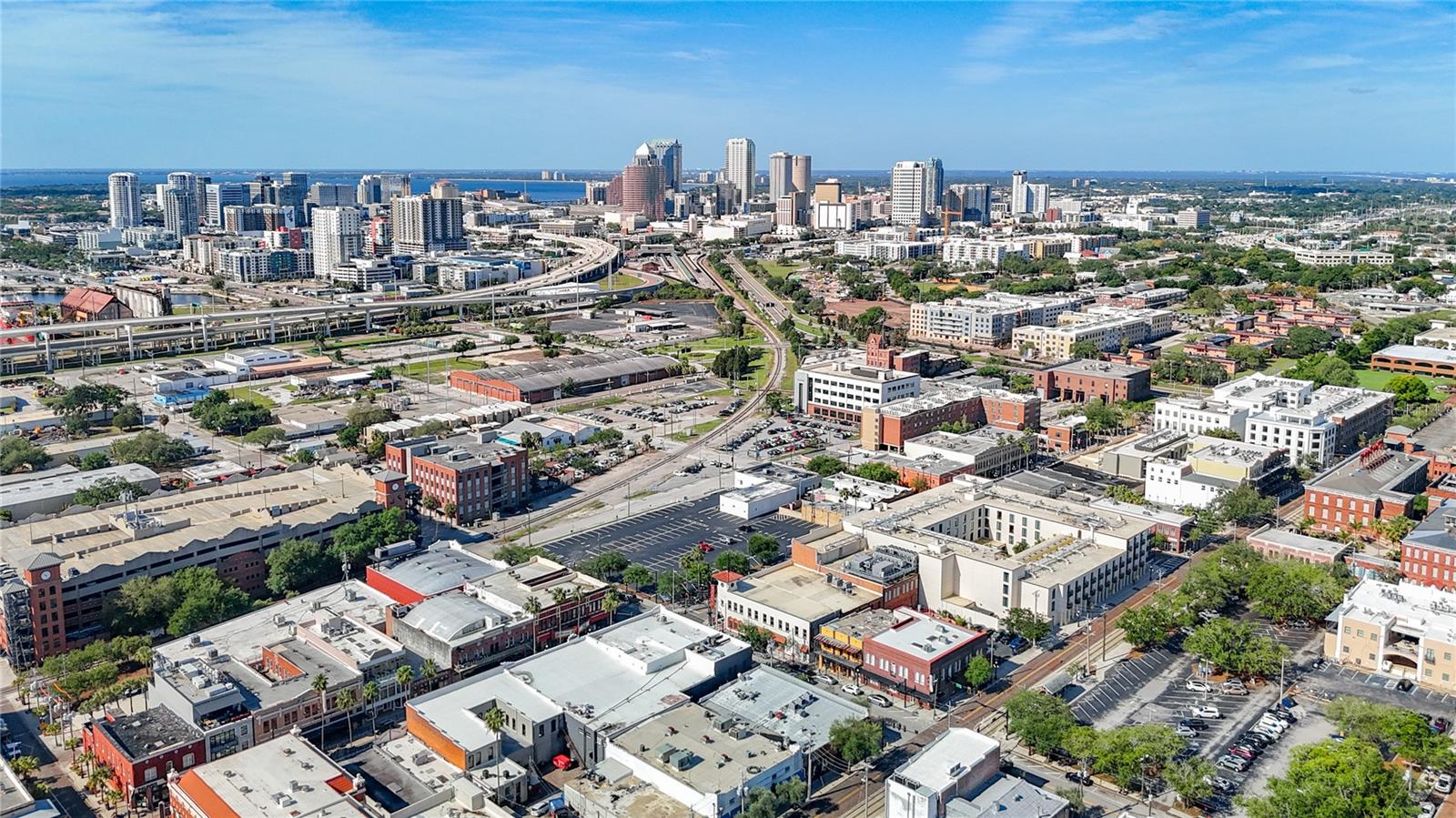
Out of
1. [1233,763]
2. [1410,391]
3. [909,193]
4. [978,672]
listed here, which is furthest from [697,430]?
[909,193]

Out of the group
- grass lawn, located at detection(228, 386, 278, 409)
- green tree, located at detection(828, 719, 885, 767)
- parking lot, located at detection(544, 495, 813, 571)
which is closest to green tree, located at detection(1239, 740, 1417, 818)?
green tree, located at detection(828, 719, 885, 767)

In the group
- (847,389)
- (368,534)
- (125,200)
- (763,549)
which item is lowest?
(763,549)

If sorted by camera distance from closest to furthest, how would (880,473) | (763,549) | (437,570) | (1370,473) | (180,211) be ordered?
(437,570)
(763,549)
(1370,473)
(880,473)
(180,211)

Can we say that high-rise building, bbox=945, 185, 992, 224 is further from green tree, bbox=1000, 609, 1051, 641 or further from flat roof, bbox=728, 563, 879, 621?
green tree, bbox=1000, 609, 1051, 641

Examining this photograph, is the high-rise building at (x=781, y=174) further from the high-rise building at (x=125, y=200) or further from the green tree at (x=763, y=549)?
the green tree at (x=763, y=549)

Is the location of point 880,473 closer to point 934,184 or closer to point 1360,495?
point 1360,495

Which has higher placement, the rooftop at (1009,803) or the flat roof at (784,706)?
the flat roof at (784,706)

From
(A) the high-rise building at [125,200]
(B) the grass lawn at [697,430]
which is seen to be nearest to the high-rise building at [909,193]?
(A) the high-rise building at [125,200]
